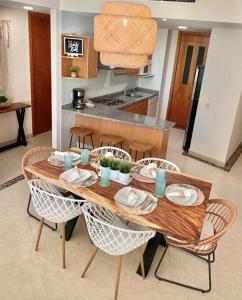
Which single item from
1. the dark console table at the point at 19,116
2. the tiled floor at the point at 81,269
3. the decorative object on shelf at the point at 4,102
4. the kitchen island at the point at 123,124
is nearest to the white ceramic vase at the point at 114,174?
the tiled floor at the point at 81,269

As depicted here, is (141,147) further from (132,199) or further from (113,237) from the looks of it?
(113,237)

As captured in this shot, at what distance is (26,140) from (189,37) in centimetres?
437

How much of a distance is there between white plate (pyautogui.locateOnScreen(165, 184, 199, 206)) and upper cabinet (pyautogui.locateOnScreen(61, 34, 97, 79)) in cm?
268

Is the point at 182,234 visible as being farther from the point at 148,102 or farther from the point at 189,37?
the point at 189,37

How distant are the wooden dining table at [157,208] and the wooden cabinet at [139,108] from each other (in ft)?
9.67

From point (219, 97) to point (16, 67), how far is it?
3.57m

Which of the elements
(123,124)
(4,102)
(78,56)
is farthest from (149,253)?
(4,102)

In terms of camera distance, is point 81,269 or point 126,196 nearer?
point 126,196

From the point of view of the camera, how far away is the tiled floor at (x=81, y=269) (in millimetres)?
2312

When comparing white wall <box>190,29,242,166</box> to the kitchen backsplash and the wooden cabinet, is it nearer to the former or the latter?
the wooden cabinet

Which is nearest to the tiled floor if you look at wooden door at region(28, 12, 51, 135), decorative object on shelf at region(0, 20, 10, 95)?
decorative object on shelf at region(0, 20, 10, 95)

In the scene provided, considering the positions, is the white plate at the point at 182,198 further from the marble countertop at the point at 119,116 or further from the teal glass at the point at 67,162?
the marble countertop at the point at 119,116

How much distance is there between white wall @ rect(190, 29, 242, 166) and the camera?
4387 mm

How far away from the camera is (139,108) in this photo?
19.6 ft
